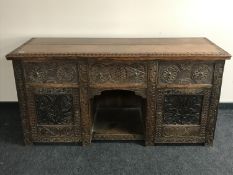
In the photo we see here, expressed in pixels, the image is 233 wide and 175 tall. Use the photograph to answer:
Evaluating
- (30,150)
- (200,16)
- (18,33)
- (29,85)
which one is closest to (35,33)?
(18,33)

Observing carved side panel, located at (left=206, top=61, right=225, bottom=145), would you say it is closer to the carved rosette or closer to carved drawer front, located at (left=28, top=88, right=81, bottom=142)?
the carved rosette

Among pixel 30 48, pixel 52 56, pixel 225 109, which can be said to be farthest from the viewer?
pixel 225 109

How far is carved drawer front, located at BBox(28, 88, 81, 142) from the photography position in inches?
74.7

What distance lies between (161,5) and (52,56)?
3.25 ft

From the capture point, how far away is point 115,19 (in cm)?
226

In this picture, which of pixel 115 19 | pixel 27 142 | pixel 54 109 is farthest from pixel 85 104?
pixel 115 19

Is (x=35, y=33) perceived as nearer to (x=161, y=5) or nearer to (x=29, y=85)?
(x=29, y=85)

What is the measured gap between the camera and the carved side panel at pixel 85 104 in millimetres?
1812

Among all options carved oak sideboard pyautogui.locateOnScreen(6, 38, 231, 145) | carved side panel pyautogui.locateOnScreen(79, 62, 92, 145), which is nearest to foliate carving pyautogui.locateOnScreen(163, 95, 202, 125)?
carved oak sideboard pyautogui.locateOnScreen(6, 38, 231, 145)

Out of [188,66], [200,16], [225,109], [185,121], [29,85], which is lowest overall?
[225,109]

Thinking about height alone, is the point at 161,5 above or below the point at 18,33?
above

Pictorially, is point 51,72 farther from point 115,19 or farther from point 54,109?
point 115,19

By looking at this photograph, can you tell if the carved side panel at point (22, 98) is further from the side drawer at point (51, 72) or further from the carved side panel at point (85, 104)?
the carved side panel at point (85, 104)

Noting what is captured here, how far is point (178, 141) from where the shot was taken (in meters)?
2.01
